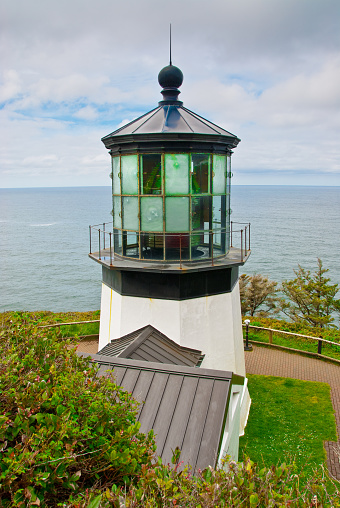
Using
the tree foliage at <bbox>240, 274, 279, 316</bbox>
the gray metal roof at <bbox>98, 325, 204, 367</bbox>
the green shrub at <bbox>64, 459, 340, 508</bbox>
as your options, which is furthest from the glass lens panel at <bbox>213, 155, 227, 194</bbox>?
the tree foliage at <bbox>240, 274, 279, 316</bbox>

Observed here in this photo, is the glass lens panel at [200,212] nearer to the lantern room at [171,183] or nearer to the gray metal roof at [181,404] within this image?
the lantern room at [171,183]

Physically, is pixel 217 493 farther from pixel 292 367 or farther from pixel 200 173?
pixel 292 367

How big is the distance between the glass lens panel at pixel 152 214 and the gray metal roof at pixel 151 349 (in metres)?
1.98

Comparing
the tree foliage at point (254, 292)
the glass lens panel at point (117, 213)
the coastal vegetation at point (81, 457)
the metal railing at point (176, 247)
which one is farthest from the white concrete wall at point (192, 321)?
the tree foliage at point (254, 292)

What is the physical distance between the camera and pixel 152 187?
7.84 metres

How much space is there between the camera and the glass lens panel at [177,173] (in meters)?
7.61

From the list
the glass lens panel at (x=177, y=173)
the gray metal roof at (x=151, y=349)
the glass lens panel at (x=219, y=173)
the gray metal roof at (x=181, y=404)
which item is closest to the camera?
the gray metal roof at (x=181, y=404)

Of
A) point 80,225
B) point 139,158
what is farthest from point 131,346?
point 80,225

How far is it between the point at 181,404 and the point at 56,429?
106 inches

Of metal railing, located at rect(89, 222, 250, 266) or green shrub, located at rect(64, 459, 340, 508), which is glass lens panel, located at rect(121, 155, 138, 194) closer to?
metal railing, located at rect(89, 222, 250, 266)

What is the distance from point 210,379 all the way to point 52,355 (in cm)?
249

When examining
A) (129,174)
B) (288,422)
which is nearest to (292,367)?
(288,422)

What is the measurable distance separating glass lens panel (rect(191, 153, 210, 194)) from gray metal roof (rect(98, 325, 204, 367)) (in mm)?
2878

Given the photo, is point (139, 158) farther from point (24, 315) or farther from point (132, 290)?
point (24, 315)
